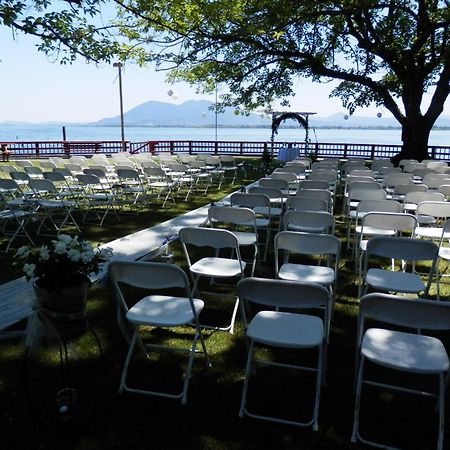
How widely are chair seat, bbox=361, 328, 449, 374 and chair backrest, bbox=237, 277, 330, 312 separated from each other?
0.35m

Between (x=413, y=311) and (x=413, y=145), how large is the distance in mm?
16462

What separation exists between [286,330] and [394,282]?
4.65 ft

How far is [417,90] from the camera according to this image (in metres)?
16.5

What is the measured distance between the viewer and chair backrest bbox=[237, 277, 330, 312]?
2.47 m

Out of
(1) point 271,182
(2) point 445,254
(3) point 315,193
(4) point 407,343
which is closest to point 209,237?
(4) point 407,343

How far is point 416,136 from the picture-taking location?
16.8 metres

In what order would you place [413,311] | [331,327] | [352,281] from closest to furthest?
[413,311]
[331,327]
[352,281]

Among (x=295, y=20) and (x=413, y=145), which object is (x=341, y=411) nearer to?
(x=295, y=20)

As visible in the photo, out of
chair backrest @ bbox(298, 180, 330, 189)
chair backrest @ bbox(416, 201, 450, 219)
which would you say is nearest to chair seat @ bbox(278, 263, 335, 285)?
chair backrest @ bbox(416, 201, 450, 219)

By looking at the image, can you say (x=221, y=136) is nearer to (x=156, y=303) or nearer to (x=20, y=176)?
(x=20, y=176)

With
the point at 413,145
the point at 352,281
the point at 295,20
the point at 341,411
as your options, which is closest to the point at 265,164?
the point at 295,20

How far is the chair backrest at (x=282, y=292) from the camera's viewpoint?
247 cm

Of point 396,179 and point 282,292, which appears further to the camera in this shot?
point 396,179

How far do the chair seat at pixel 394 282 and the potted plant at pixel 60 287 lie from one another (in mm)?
2265
